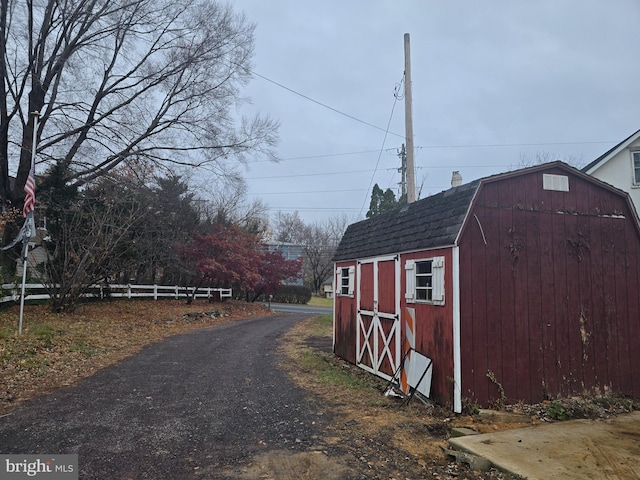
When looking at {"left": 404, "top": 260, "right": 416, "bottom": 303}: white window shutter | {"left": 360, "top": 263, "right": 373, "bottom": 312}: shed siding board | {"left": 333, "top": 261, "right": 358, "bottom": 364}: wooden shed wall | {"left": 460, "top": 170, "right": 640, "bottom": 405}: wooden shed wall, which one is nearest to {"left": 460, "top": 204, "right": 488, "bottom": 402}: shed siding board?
{"left": 460, "top": 170, "right": 640, "bottom": 405}: wooden shed wall

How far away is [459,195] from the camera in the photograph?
20.3 ft

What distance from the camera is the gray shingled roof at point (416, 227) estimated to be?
5.92 meters

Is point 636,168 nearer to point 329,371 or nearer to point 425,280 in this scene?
point 425,280

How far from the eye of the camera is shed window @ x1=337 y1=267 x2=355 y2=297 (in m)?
9.38

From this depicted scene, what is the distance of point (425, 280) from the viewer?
22.2 feet

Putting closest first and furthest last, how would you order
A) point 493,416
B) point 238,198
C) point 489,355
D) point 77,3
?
point 493,416
point 489,355
point 77,3
point 238,198

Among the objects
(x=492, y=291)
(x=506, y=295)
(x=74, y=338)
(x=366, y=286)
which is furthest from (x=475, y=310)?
(x=74, y=338)

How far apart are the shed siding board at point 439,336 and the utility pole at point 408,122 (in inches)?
171

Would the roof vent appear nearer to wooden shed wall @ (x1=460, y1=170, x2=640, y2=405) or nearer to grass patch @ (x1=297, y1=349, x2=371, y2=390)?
wooden shed wall @ (x1=460, y1=170, x2=640, y2=405)

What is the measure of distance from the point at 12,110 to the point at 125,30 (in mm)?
4864

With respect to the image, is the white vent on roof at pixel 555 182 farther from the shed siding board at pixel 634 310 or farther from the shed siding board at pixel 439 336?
the shed siding board at pixel 439 336

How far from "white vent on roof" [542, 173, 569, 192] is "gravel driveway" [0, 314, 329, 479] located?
4.68 metres

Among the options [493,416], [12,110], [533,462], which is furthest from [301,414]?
[12,110]

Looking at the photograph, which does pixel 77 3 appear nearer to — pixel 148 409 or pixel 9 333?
pixel 9 333
